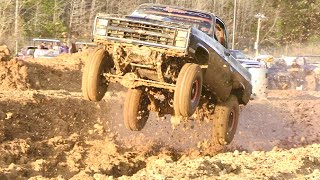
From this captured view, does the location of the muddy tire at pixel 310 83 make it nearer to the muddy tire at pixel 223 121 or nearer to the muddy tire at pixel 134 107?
the muddy tire at pixel 223 121

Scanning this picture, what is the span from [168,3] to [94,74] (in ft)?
134

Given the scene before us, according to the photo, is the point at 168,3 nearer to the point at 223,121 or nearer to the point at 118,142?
the point at 118,142

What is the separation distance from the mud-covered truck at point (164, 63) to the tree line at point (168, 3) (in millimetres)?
17638

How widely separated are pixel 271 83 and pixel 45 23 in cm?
1850

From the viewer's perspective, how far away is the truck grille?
8.28 metres

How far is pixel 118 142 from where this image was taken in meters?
11.4

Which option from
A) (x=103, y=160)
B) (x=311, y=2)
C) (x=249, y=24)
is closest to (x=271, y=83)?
(x=103, y=160)

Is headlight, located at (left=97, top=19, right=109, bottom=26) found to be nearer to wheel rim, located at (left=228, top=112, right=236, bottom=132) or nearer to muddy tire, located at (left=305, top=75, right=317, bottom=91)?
wheel rim, located at (left=228, top=112, right=236, bottom=132)

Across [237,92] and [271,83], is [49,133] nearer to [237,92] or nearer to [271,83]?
[237,92]

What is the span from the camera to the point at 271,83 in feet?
85.3

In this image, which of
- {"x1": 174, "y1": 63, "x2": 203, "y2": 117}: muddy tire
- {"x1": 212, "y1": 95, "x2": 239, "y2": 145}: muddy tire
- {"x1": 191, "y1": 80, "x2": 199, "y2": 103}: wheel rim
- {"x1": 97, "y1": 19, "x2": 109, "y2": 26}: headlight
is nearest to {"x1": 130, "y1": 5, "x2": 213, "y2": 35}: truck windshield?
{"x1": 97, "y1": 19, "x2": 109, "y2": 26}: headlight

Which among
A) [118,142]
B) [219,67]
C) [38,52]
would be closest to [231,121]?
[219,67]

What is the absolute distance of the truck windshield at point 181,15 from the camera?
9.45 metres

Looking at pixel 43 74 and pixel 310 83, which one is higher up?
pixel 43 74
